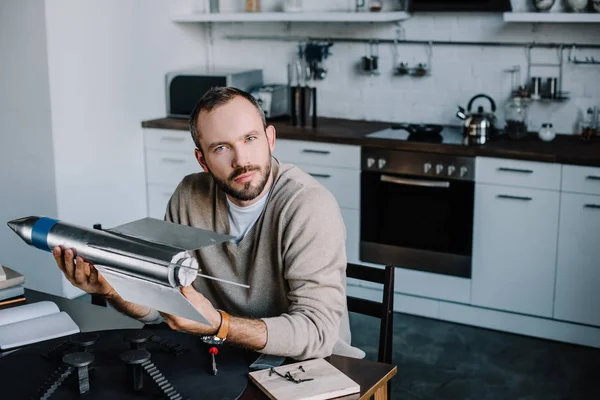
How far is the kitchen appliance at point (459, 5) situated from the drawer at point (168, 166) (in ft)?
4.82

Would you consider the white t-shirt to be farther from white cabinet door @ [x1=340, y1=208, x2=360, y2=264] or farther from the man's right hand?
white cabinet door @ [x1=340, y1=208, x2=360, y2=264]

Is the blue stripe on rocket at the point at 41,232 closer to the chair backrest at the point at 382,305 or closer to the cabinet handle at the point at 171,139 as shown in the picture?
the chair backrest at the point at 382,305

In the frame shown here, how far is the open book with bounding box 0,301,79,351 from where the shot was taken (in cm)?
185

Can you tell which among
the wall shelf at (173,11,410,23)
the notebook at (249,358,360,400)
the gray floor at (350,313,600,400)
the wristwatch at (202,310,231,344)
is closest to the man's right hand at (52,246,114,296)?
the wristwatch at (202,310,231,344)

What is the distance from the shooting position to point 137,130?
15.5 ft

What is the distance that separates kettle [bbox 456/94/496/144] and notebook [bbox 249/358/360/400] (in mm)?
2465

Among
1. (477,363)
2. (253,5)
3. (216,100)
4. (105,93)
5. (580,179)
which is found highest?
(253,5)

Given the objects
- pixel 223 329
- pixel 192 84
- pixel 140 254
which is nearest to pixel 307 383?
pixel 223 329

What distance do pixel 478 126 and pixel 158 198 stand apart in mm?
1875

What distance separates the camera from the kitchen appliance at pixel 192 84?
4.72 meters

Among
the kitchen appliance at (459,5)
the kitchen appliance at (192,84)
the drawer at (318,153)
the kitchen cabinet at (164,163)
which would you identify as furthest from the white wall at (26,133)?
the kitchen appliance at (459,5)

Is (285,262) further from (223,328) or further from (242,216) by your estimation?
(223,328)

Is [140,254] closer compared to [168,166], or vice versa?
[140,254]

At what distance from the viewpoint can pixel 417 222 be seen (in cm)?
406
